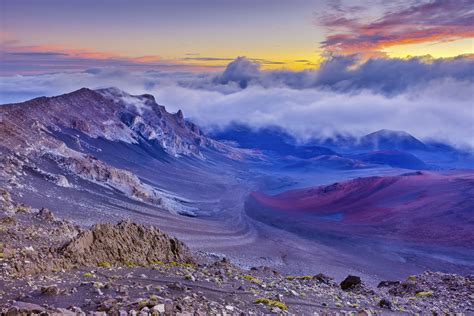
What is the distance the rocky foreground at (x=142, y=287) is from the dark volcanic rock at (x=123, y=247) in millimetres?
53

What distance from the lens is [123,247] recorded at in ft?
76.2

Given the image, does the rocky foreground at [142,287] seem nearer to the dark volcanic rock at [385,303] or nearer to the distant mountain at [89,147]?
the dark volcanic rock at [385,303]

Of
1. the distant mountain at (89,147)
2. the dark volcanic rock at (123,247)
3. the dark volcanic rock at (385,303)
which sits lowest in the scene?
the distant mountain at (89,147)

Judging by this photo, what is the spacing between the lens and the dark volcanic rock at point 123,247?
19.8 metres

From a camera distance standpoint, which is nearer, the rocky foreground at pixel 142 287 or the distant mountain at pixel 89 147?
the rocky foreground at pixel 142 287

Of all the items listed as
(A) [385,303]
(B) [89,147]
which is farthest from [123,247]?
(B) [89,147]

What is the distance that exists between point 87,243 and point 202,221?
79.3m

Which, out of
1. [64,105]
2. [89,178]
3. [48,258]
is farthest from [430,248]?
[64,105]

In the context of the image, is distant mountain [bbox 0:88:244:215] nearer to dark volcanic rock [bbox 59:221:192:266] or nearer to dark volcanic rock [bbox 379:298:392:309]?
dark volcanic rock [bbox 59:221:192:266]

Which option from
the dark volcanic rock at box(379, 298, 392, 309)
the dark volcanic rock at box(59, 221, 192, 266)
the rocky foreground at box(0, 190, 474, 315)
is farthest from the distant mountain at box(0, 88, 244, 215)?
the dark volcanic rock at box(379, 298, 392, 309)

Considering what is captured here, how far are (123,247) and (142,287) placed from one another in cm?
751

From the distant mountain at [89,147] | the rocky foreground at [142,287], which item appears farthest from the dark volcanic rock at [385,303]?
the distant mountain at [89,147]

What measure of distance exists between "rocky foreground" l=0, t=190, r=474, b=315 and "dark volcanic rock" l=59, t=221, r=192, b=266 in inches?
2.1

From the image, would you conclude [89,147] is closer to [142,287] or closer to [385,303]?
[385,303]
